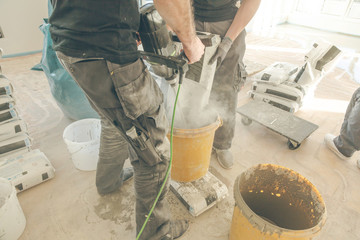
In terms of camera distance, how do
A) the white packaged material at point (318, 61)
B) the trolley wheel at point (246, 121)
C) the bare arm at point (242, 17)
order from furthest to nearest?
the trolley wheel at point (246, 121) < the white packaged material at point (318, 61) < the bare arm at point (242, 17)

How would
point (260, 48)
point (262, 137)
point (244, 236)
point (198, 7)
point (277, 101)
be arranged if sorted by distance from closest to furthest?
point (244, 236) < point (198, 7) < point (262, 137) < point (277, 101) < point (260, 48)

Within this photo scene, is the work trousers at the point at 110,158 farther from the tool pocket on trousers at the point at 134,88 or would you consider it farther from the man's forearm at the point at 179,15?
the man's forearm at the point at 179,15

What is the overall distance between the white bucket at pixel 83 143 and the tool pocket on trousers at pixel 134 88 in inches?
33.3

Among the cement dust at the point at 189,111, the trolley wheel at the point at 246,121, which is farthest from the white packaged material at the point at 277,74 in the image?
the cement dust at the point at 189,111

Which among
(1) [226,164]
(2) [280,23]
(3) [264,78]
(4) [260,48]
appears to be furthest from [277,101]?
(2) [280,23]

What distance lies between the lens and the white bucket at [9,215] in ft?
3.67

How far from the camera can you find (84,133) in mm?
1744

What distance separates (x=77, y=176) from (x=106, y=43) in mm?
1249

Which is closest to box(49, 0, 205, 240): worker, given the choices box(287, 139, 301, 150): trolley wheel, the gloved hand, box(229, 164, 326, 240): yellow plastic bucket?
the gloved hand

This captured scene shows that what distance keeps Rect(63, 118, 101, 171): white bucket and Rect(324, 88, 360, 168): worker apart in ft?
6.31

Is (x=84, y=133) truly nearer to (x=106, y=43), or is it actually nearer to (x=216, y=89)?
(x=216, y=89)

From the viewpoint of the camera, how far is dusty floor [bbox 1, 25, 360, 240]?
1310 mm

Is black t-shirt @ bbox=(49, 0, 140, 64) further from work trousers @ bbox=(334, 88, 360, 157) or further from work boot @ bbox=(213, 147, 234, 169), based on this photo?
work trousers @ bbox=(334, 88, 360, 157)

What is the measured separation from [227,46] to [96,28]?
82 cm
